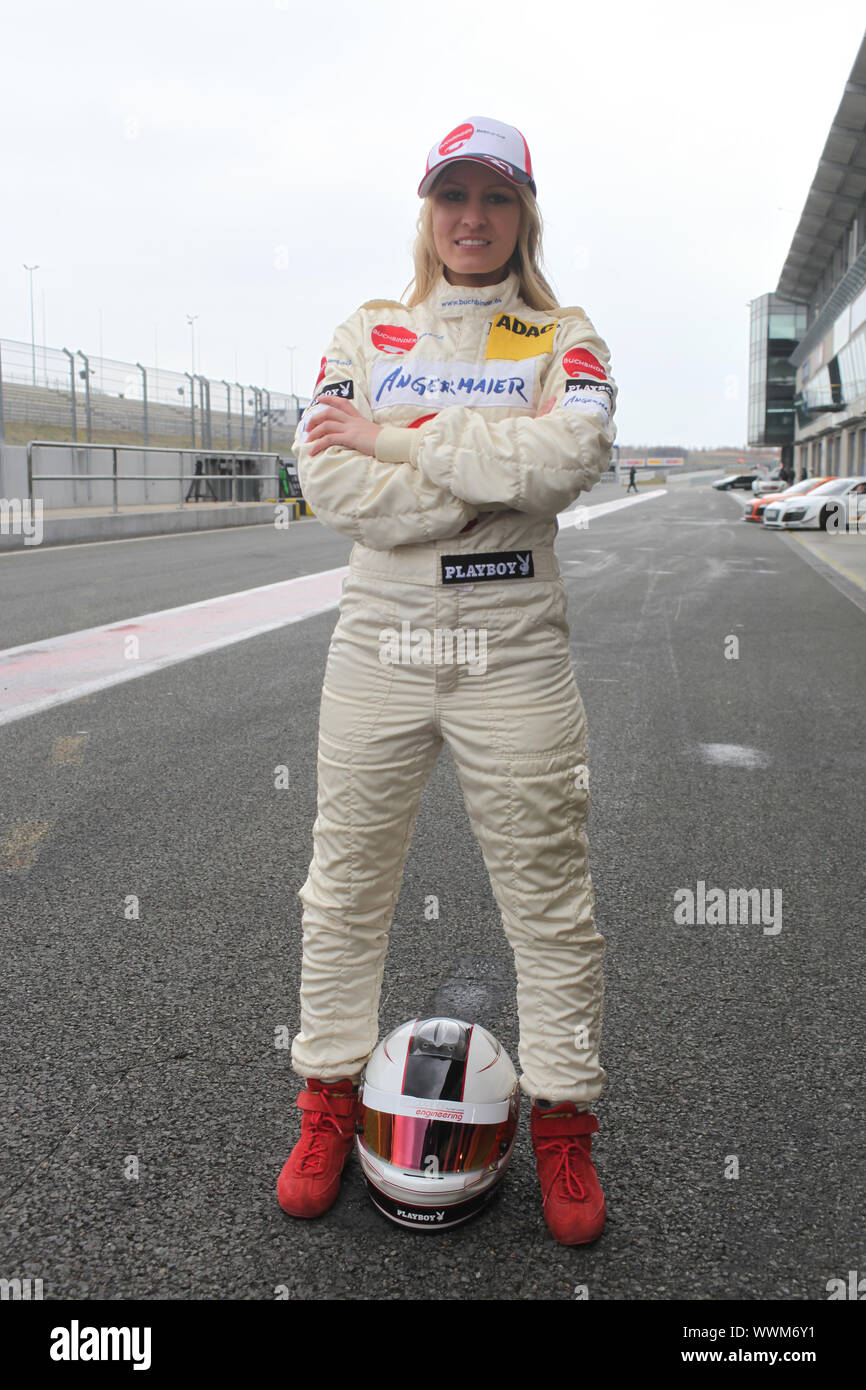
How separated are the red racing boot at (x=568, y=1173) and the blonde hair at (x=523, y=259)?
1560 mm

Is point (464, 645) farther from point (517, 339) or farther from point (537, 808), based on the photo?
point (517, 339)

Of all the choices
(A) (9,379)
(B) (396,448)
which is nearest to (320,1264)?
(B) (396,448)

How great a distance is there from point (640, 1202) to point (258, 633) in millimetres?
6842

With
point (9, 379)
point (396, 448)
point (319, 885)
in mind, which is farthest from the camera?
point (9, 379)

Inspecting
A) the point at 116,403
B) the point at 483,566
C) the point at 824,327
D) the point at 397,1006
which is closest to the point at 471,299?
the point at 483,566

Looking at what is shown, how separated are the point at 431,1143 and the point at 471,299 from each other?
158 cm

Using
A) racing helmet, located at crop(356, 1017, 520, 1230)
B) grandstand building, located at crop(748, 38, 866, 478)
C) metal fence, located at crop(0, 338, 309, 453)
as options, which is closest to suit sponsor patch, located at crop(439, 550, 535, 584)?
racing helmet, located at crop(356, 1017, 520, 1230)

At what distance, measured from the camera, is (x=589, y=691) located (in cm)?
673

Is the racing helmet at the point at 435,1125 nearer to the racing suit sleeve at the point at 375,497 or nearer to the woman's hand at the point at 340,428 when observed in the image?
the racing suit sleeve at the point at 375,497

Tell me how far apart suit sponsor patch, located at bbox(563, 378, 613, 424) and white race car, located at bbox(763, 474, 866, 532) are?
76.8 ft

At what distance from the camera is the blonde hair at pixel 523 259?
2170 millimetres

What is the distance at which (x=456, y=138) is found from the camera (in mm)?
2076

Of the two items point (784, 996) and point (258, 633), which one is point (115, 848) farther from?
point (258, 633)

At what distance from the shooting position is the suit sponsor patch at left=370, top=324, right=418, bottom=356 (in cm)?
211
